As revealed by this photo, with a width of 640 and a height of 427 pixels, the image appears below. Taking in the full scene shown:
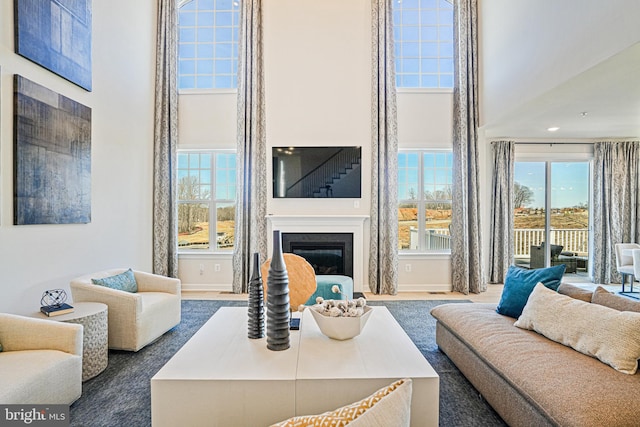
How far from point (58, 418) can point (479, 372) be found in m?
2.50

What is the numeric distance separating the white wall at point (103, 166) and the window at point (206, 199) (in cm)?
56

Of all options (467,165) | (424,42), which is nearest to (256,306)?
(467,165)

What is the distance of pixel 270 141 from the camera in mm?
5238

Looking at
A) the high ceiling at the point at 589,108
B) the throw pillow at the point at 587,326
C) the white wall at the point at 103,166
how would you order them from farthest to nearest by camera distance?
the high ceiling at the point at 589,108 → the white wall at the point at 103,166 → the throw pillow at the point at 587,326

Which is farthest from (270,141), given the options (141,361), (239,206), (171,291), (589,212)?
(589,212)

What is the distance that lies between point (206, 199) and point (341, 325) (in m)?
4.24

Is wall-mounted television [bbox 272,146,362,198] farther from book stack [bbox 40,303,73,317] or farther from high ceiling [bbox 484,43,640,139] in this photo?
book stack [bbox 40,303,73,317]

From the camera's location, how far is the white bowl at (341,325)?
1877 millimetres

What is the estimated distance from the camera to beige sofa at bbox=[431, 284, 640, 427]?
1417 millimetres

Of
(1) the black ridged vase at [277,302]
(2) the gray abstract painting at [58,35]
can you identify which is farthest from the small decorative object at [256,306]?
(2) the gray abstract painting at [58,35]

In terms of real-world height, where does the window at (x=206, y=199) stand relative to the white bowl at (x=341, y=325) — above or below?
above

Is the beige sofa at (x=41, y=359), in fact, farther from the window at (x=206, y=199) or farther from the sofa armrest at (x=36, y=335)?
the window at (x=206, y=199)

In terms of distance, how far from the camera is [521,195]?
596 cm

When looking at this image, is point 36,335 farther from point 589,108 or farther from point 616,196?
point 616,196
